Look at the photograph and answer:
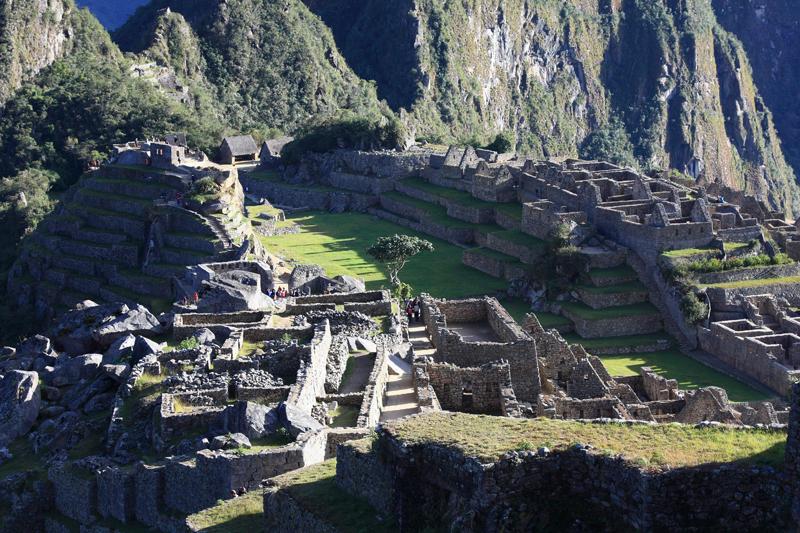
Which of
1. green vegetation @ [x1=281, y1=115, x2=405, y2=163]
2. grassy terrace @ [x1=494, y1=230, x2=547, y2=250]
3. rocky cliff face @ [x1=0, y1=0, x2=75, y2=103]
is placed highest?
rocky cliff face @ [x1=0, y1=0, x2=75, y2=103]

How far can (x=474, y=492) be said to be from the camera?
46.3 feet

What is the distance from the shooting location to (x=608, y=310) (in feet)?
181

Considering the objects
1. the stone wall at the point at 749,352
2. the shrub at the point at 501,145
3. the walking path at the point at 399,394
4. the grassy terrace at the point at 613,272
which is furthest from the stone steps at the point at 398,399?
the shrub at the point at 501,145

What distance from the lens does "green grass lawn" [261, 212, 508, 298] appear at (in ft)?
196

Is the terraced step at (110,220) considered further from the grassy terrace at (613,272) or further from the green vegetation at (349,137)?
the green vegetation at (349,137)

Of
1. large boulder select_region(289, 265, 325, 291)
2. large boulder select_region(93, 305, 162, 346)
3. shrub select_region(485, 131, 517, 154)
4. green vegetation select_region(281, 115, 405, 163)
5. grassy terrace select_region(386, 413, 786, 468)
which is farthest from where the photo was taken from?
shrub select_region(485, 131, 517, 154)

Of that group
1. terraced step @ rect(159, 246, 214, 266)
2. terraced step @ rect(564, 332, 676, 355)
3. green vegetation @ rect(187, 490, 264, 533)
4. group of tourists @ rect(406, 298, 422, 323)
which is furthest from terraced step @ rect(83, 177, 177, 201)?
green vegetation @ rect(187, 490, 264, 533)

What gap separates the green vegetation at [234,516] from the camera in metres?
17.8

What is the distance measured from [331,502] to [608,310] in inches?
1573

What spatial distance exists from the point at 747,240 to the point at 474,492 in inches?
1840

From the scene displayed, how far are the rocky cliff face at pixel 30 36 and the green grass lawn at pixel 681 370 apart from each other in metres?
78.9

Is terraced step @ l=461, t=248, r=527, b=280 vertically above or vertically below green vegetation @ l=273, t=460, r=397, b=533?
below

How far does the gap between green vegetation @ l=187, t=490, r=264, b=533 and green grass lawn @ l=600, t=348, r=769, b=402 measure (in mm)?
27933

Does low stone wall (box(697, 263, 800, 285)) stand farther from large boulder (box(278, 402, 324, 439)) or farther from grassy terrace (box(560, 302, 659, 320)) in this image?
large boulder (box(278, 402, 324, 439))
